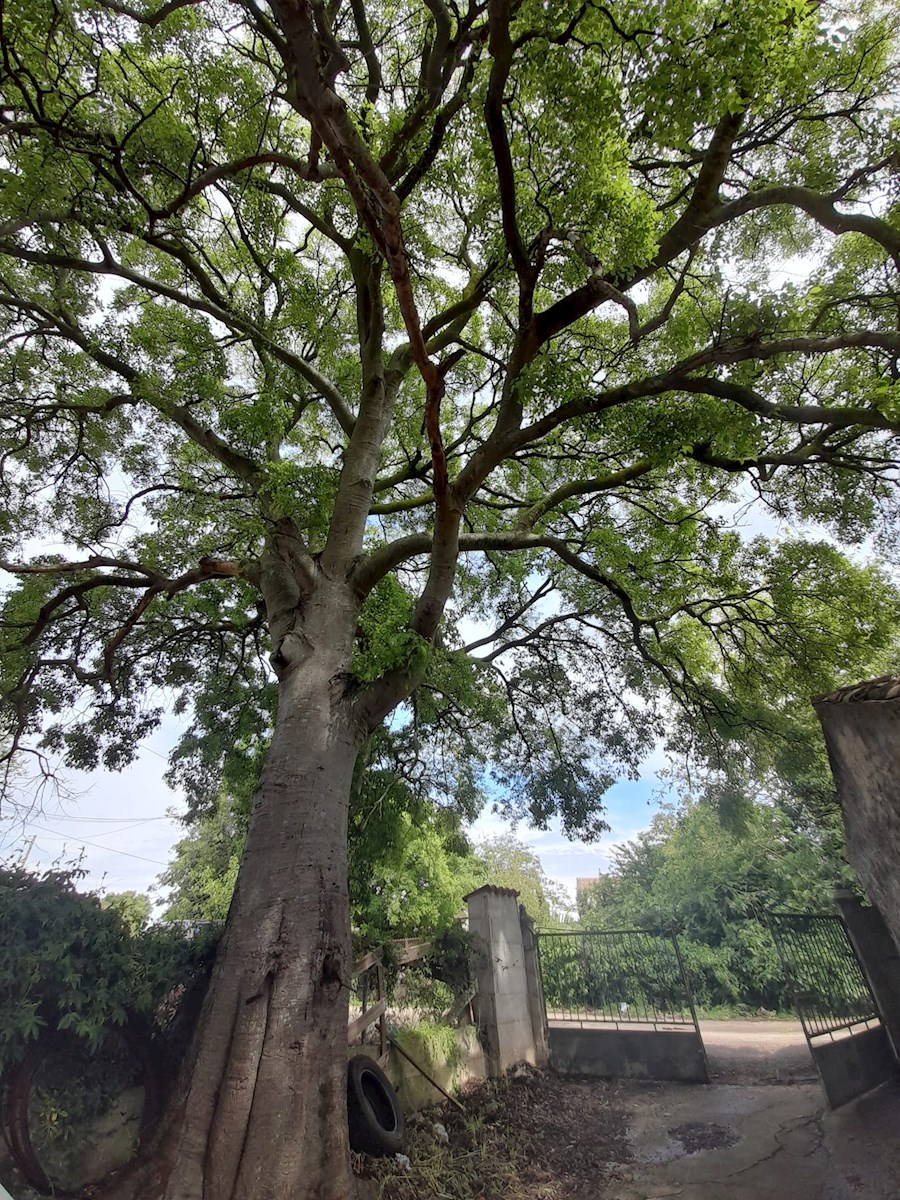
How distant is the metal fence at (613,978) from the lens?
8203 millimetres

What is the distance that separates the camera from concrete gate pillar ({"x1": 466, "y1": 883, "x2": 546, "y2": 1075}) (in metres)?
7.29

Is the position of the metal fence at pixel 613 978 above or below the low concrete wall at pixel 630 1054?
above

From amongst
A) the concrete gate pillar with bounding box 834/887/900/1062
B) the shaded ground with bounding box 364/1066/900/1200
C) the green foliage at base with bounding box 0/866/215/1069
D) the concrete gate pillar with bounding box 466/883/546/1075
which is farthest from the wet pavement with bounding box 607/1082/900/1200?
the green foliage at base with bounding box 0/866/215/1069

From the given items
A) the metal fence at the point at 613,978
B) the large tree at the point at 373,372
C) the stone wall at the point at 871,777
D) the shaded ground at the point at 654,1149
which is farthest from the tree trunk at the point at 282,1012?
the metal fence at the point at 613,978

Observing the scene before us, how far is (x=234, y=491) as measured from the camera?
6.22m

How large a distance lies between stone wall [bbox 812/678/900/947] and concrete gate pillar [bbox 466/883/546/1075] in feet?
19.1

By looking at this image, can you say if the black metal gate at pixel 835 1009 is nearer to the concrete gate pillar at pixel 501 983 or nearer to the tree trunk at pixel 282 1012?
the concrete gate pillar at pixel 501 983

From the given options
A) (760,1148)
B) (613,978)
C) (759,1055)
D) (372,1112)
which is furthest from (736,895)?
(372,1112)

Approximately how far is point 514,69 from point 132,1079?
7.64m

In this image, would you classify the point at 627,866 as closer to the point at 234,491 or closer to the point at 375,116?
the point at 234,491

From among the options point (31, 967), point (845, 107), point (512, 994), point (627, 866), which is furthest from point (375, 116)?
point (627, 866)

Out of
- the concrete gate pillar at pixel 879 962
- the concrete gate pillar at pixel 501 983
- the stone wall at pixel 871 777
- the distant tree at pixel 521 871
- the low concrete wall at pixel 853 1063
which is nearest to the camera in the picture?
the stone wall at pixel 871 777

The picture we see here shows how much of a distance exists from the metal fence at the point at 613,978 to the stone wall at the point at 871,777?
6013 mm

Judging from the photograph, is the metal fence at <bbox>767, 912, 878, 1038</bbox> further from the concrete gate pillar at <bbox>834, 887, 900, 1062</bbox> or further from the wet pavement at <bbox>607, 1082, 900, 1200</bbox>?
the wet pavement at <bbox>607, 1082, 900, 1200</bbox>
